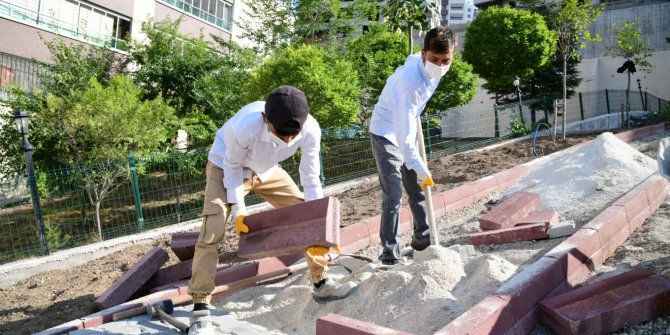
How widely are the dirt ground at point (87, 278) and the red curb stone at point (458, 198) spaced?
91 cm

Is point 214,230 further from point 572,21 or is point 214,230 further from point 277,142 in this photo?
point 572,21

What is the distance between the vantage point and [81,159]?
9828 millimetres

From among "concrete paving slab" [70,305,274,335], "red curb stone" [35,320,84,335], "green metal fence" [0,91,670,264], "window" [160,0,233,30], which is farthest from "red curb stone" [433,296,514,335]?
"window" [160,0,233,30]

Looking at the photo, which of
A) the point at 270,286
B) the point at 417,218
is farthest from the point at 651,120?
the point at 270,286

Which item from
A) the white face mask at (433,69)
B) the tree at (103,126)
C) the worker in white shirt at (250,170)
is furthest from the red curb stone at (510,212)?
the tree at (103,126)

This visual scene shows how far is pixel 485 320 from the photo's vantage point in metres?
2.53

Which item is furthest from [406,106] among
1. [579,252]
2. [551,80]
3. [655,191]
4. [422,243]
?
[551,80]

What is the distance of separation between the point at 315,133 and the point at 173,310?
5.22ft

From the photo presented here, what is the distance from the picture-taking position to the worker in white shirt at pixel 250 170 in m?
3.24

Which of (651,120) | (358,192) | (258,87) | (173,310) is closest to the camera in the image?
(173,310)

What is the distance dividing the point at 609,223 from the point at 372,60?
Answer: 1173 centimetres

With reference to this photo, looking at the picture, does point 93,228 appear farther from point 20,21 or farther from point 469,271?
point 20,21

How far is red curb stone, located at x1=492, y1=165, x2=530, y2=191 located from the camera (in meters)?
7.01

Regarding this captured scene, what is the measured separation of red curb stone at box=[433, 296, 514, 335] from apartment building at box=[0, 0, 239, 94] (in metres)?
13.4
